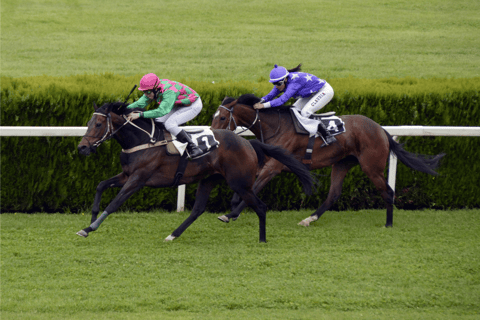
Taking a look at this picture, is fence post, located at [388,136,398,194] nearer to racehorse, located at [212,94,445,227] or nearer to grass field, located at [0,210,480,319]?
racehorse, located at [212,94,445,227]

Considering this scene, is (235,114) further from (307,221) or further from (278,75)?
(307,221)

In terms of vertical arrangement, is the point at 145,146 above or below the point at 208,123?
above

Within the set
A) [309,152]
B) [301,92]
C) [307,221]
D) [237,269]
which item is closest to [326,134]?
[309,152]

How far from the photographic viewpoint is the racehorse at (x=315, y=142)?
653cm

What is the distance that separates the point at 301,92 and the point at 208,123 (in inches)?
45.7

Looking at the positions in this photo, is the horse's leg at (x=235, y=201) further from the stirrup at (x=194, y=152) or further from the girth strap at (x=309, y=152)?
the stirrup at (x=194, y=152)

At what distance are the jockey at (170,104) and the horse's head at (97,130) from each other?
221mm

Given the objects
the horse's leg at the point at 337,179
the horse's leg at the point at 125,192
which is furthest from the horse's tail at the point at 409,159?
the horse's leg at the point at 125,192

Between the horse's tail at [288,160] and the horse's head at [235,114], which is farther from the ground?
the horse's head at [235,114]

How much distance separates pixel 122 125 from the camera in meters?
5.70

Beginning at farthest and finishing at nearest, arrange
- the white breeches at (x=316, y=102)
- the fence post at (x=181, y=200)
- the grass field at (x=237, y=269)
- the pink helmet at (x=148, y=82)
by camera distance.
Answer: the fence post at (x=181, y=200)
the white breeches at (x=316, y=102)
the pink helmet at (x=148, y=82)
the grass field at (x=237, y=269)

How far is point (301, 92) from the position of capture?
679 cm

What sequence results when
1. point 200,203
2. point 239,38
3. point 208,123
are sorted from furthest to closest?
point 239,38 < point 208,123 < point 200,203

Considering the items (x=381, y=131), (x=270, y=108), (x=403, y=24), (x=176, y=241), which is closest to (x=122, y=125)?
(x=176, y=241)
